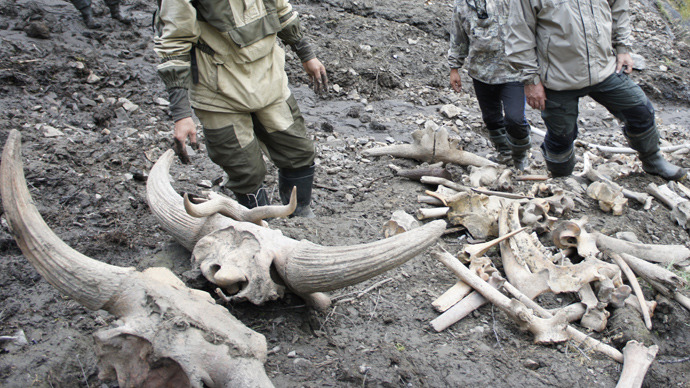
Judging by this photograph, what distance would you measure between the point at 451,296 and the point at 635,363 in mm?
864

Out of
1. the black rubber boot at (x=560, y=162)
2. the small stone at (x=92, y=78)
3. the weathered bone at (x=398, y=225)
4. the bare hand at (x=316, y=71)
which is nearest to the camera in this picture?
the weathered bone at (x=398, y=225)

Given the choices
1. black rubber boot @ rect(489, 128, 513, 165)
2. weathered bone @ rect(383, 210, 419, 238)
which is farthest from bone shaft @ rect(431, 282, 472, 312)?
black rubber boot @ rect(489, 128, 513, 165)

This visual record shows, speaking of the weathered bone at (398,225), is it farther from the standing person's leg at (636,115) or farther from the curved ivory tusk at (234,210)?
the standing person's leg at (636,115)

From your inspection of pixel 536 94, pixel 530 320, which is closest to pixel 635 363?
pixel 530 320

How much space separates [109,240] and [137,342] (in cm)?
164

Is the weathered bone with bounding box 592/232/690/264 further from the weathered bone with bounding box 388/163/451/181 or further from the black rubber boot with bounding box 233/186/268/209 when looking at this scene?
the black rubber boot with bounding box 233/186/268/209

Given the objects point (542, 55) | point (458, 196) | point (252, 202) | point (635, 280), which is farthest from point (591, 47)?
point (252, 202)

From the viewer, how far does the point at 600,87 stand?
154 inches

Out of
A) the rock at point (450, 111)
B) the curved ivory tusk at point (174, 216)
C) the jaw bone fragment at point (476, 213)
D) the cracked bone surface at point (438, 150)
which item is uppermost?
the curved ivory tusk at point (174, 216)

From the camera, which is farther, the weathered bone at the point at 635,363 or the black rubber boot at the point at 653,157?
the black rubber boot at the point at 653,157

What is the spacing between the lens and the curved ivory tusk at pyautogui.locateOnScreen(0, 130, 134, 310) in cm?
181

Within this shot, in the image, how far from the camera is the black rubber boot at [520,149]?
4773mm

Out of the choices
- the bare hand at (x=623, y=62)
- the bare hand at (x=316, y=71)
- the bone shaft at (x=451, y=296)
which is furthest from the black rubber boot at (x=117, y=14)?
the bone shaft at (x=451, y=296)

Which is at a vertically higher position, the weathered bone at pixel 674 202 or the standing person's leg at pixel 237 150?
the standing person's leg at pixel 237 150
